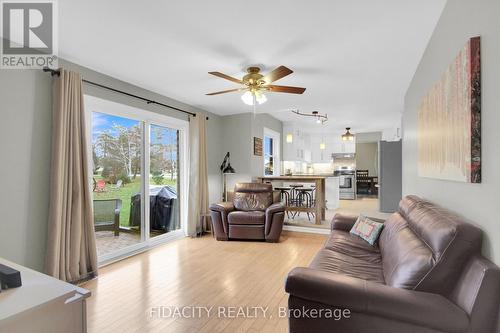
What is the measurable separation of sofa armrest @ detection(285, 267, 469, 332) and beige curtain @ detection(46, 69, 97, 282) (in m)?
2.49

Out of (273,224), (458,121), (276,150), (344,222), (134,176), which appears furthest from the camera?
(276,150)

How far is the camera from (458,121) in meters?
1.53

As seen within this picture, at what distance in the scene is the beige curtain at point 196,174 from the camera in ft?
15.5

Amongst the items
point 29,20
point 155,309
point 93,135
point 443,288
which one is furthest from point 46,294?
point 93,135

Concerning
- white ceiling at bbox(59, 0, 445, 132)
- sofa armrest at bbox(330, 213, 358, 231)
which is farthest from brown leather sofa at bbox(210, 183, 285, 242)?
white ceiling at bbox(59, 0, 445, 132)

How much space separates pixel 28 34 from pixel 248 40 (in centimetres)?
207

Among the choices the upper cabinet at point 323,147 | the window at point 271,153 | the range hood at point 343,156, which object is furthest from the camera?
the range hood at point 343,156

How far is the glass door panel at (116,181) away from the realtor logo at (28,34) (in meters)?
0.83

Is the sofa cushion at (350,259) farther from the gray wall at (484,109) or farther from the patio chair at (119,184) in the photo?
the patio chair at (119,184)

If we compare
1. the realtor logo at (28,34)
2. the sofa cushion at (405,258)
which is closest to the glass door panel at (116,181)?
the realtor logo at (28,34)

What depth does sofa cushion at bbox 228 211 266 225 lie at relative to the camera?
170 inches

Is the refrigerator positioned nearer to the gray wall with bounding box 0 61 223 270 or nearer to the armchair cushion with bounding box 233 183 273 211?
the armchair cushion with bounding box 233 183 273 211

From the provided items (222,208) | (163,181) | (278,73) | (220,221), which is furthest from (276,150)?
(278,73)

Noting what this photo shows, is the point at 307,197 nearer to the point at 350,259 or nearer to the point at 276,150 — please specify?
the point at 276,150
